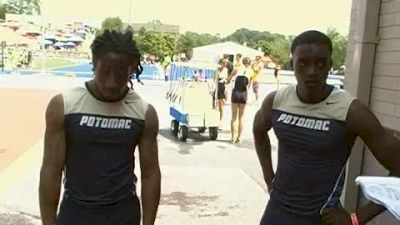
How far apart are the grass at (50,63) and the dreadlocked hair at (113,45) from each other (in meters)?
34.6

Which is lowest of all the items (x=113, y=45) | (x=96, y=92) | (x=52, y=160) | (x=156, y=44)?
(x=156, y=44)

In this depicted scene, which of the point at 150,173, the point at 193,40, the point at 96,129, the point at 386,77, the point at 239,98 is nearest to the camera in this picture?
the point at 96,129

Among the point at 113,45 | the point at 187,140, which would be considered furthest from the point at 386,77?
the point at 187,140

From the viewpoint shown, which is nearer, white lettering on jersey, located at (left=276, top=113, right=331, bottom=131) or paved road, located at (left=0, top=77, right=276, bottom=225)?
white lettering on jersey, located at (left=276, top=113, right=331, bottom=131)

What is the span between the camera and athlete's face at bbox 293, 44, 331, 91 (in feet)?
8.55

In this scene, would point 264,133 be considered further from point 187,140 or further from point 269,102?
point 187,140

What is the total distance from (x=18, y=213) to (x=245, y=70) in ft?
21.1

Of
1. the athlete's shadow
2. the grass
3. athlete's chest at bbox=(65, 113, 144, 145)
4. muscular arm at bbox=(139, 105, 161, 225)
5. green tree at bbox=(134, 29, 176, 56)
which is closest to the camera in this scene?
athlete's chest at bbox=(65, 113, 144, 145)

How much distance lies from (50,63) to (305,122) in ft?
139

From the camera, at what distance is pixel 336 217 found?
2389 mm

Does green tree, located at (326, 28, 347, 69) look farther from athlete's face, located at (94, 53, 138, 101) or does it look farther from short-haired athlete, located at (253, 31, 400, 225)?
athlete's face, located at (94, 53, 138, 101)

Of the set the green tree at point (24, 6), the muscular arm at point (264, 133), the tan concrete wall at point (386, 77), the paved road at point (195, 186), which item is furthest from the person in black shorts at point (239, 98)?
the green tree at point (24, 6)

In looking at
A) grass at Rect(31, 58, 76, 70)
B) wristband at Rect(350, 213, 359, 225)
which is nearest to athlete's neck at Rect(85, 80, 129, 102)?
wristband at Rect(350, 213, 359, 225)

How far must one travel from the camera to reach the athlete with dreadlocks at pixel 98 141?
2.62 m
